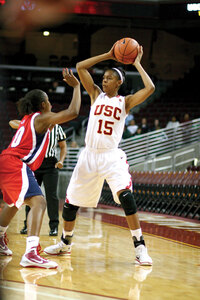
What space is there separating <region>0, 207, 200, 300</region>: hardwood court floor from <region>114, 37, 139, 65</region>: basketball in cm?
193

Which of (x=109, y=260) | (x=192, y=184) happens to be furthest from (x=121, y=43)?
(x=192, y=184)

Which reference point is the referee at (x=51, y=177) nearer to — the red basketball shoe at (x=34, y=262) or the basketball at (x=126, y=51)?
the basketball at (x=126, y=51)

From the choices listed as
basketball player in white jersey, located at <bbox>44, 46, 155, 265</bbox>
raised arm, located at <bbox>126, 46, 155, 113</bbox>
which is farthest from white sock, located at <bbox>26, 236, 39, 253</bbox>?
raised arm, located at <bbox>126, 46, 155, 113</bbox>

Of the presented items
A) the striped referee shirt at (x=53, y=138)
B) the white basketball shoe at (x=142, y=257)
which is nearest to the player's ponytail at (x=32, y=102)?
the white basketball shoe at (x=142, y=257)

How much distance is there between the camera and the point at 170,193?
11094mm

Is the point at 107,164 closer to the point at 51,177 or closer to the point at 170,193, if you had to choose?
the point at 51,177

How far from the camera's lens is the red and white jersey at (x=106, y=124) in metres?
4.80

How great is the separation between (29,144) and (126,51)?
51.1 inches

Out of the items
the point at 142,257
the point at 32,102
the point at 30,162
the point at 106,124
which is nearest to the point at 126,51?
the point at 106,124

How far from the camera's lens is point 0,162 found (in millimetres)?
4531

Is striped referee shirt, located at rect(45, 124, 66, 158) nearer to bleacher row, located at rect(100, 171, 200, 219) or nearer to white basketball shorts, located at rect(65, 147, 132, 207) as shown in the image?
white basketball shorts, located at rect(65, 147, 132, 207)

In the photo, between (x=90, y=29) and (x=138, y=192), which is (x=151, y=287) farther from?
(x=90, y=29)

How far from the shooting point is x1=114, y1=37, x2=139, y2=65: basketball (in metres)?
4.86

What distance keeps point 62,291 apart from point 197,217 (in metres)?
7.23
